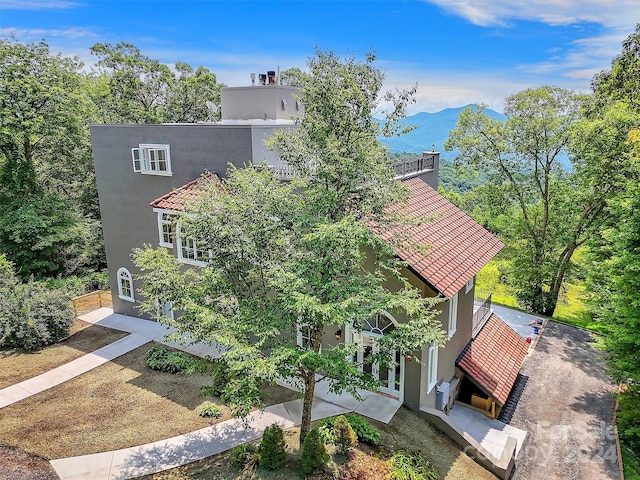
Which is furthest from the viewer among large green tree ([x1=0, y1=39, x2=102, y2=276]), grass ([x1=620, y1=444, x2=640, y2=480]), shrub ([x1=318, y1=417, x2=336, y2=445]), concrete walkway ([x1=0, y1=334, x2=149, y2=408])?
large green tree ([x1=0, y1=39, x2=102, y2=276])

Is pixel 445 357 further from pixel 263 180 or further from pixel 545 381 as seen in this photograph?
pixel 263 180

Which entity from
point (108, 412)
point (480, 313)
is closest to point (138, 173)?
point (108, 412)

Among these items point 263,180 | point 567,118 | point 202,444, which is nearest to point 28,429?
point 202,444

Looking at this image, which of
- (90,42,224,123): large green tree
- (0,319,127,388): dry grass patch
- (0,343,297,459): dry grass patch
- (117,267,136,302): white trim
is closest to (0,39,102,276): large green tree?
(90,42,224,123): large green tree

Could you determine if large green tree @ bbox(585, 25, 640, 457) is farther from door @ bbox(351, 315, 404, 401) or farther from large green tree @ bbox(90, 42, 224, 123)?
large green tree @ bbox(90, 42, 224, 123)

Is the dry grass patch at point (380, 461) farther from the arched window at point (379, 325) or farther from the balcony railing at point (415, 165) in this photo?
the balcony railing at point (415, 165)
